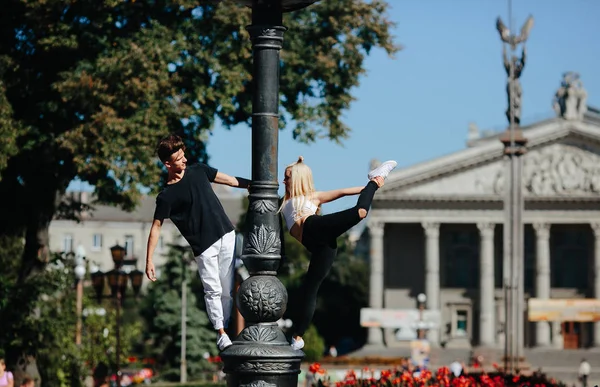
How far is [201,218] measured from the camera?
26.9 feet

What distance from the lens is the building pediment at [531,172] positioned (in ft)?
316

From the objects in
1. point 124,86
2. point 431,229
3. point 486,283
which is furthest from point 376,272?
point 124,86

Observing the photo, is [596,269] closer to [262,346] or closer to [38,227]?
[38,227]

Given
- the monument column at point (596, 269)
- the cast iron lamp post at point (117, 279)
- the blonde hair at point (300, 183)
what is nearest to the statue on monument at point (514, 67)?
the cast iron lamp post at point (117, 279)

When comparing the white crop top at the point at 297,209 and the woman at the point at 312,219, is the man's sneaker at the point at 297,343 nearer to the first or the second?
the woman at the point at 312,219

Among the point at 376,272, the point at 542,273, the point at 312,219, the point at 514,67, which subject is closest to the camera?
the point at 312,219

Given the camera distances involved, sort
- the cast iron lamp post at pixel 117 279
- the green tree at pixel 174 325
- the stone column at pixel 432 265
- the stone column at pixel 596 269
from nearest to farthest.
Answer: the cast iron lamp post at pixel 117 279 < the green tree at pixel 174 325 < the stone column at pixel 596 269 < the stone column at pixel 432 265

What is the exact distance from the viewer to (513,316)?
103 feet

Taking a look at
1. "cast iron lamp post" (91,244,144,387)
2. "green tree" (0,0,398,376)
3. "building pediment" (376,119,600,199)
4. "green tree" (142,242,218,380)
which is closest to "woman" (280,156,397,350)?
"green tree" (0,0,398,376)

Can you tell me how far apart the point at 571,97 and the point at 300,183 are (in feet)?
307

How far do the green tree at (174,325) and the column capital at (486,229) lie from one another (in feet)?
93.0

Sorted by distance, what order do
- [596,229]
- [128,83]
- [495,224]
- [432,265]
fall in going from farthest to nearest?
[432,265] < [495,224] < [596,229] < [128,83]

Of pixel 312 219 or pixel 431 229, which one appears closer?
pixel 312 219

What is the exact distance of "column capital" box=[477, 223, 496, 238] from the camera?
96938 millimetres
